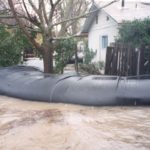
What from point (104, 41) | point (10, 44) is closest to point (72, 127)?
point (10, 44)

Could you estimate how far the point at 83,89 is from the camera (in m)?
7.75

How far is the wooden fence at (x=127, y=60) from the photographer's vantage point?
32.7ft

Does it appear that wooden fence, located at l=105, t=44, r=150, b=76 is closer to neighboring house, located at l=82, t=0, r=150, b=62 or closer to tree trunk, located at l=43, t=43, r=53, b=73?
tree trunk, located at l=43, t=43, r=53, b=73

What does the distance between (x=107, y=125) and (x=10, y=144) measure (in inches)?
74.3

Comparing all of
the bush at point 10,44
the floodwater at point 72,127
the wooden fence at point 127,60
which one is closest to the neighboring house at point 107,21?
the wooden fence at point 127,60

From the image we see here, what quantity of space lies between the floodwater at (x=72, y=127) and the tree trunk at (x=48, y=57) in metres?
2.88

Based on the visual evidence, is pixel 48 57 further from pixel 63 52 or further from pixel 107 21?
pixel 107 21

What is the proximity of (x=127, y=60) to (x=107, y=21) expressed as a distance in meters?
8.61

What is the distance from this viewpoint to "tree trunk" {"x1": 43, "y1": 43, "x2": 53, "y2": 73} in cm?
1032

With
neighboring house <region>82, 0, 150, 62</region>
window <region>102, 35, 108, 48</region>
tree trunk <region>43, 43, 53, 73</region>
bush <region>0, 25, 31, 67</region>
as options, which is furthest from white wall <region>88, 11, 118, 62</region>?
tree trunk <region>43, 43, 53, 73</region>

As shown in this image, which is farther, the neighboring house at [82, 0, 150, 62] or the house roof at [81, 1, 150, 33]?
the neighboring house at [82, 0, 150, 62]

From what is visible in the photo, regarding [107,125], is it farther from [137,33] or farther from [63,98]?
[137,33]

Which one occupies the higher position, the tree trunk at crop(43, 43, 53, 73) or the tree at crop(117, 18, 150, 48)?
the tree at crop(117, 18, 150, 48)

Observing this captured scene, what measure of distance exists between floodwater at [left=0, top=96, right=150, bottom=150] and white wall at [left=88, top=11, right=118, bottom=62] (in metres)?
10.9
